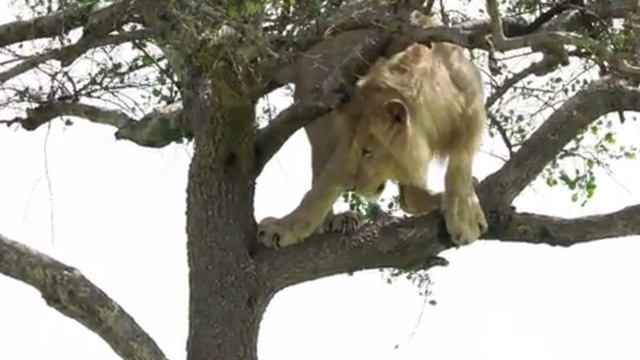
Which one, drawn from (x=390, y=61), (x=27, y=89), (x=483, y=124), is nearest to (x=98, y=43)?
(x=27, y=89)

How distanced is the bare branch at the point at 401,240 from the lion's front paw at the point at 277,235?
0.21 feet

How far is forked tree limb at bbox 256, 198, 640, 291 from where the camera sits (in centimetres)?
606

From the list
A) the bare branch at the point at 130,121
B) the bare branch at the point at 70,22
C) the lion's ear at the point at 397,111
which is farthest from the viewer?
the bare branch at the point at 130,121

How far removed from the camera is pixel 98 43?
6.04m

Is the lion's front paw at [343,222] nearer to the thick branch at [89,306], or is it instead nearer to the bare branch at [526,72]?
the bare branch at [526,72]

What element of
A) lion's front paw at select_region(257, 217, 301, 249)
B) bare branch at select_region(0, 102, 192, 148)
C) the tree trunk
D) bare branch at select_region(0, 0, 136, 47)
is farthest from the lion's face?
bare branch at select_region(0, 0, 136, 47)

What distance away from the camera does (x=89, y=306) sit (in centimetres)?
586

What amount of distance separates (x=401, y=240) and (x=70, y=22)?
5.18 ft

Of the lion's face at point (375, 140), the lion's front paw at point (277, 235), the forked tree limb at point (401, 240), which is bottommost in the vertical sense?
the forked tree limb at point (401, 240)

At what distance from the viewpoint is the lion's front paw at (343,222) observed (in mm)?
6203

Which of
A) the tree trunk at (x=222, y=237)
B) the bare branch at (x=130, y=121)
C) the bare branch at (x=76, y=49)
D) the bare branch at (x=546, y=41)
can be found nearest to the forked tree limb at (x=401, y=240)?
the tree trunk at (x=222, y=237)

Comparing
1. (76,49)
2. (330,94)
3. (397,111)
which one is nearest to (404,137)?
(397,111)

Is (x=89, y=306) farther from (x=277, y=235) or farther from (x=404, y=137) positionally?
(x=404, y=137)

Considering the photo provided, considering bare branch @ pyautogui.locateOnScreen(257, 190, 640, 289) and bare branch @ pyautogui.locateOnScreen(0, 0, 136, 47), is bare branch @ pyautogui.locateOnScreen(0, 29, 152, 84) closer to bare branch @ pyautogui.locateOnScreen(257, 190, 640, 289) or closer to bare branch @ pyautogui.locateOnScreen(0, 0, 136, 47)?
bare branch @ pyautogui.locateOnScreen(0, 0, 136, 47)
